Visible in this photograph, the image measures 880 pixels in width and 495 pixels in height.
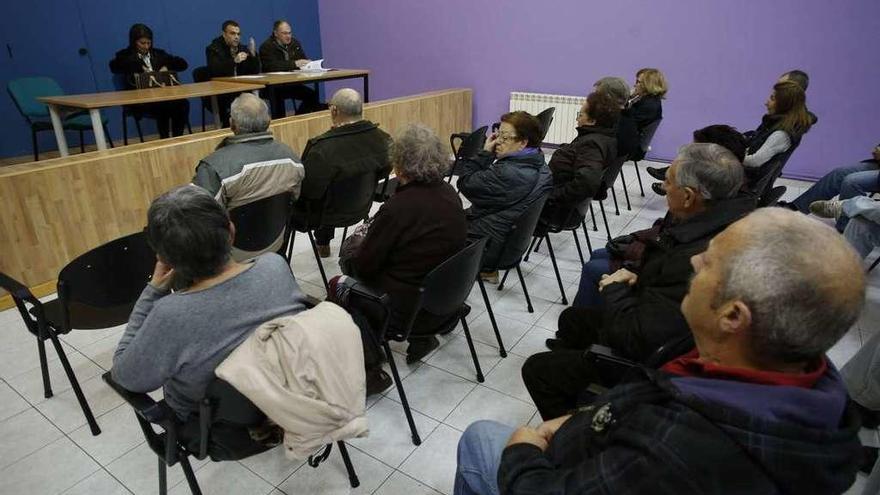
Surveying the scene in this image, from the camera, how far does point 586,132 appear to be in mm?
2973

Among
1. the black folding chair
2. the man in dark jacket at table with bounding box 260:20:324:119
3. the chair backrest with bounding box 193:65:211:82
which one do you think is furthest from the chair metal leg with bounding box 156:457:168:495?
the chair backrest with bounding box 193:65:211:82

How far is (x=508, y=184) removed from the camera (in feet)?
7.86

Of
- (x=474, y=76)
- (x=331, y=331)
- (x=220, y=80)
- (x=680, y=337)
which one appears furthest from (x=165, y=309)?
(x=474, y=76)

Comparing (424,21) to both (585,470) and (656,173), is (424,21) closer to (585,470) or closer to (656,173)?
(656,173)

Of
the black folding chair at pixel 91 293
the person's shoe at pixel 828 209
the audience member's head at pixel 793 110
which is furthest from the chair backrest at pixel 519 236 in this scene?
the person's shoe at pixel 828 209

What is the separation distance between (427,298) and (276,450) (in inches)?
31.1

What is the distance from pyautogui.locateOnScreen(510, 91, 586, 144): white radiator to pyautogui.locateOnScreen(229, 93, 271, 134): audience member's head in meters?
3.82

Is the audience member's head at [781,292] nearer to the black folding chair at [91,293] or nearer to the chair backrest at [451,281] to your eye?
the chair backrest at [451,281]

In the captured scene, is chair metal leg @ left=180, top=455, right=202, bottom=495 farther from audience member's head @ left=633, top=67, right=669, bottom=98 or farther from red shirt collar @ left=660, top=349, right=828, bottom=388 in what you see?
audience member's head @ left=633, top=67, right=669, bottom=98

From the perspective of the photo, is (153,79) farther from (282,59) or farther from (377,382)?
(377,382)

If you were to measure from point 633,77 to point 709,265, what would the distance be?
485cm

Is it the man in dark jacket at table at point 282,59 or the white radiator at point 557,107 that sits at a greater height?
the man in dark jacket at table at point 282,59

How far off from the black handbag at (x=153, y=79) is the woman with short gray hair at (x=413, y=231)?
3966 mm

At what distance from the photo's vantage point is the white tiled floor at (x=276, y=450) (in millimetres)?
1696
